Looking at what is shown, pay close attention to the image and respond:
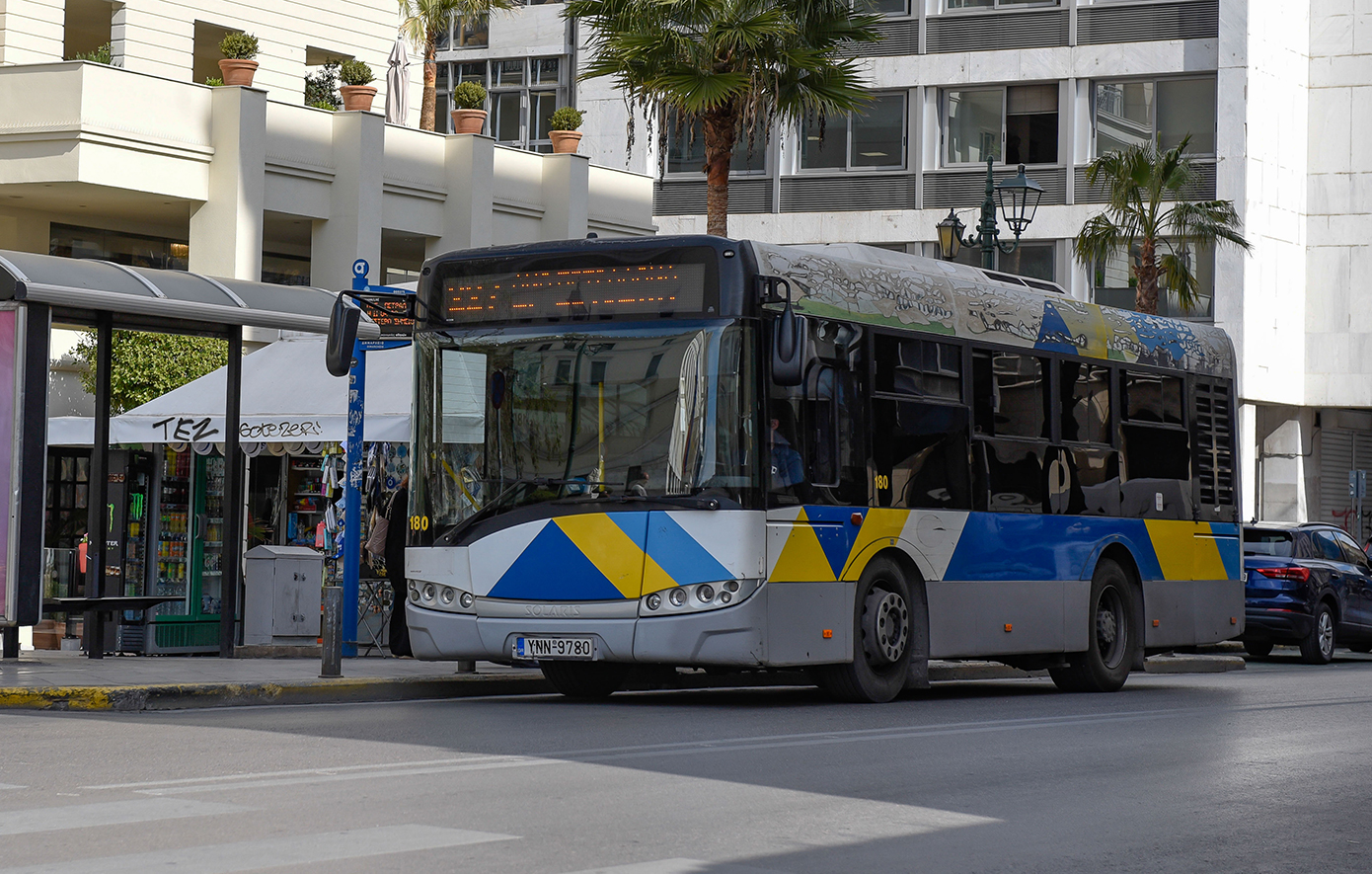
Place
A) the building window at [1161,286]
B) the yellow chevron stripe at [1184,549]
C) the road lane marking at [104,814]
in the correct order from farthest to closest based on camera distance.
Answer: the building window at [1161,286]
the yellow chevron stripe at [1184,549]
the road lane marking at [104,814]

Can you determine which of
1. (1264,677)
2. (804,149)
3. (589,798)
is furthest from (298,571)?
(804,149)

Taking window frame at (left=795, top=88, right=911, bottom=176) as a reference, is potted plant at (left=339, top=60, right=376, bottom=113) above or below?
below

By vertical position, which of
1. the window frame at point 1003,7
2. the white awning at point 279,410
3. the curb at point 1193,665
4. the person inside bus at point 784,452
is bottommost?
the curb at point 1193,665

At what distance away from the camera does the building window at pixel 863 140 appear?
46.0 m

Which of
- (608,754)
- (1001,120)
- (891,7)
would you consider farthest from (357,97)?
(608,754)

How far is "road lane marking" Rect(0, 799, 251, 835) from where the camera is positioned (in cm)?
725

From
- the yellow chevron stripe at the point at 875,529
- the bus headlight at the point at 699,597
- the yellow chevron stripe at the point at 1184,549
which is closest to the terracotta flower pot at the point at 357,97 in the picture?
the yellow chevron stripe at the point at 1184,549

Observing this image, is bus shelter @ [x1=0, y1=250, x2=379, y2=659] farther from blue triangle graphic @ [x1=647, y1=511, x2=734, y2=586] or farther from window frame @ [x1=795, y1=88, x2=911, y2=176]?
window frame @ [x1=795, y1=88, x2=911, y2=176]

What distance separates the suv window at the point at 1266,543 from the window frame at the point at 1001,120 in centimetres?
2105

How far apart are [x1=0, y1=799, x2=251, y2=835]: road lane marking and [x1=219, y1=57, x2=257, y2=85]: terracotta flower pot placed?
25610 mm

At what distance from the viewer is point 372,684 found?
1428 centimetres

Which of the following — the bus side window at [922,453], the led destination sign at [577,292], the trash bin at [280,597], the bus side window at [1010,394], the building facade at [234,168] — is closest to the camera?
the led destination sign at [577,292]

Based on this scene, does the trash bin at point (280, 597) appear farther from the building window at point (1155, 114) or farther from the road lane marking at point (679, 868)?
the building window at point (1155, 114)

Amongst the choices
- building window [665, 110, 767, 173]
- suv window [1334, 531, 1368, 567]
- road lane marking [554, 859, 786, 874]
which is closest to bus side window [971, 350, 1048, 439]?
road lane marking [554, 859, 786, 874]
